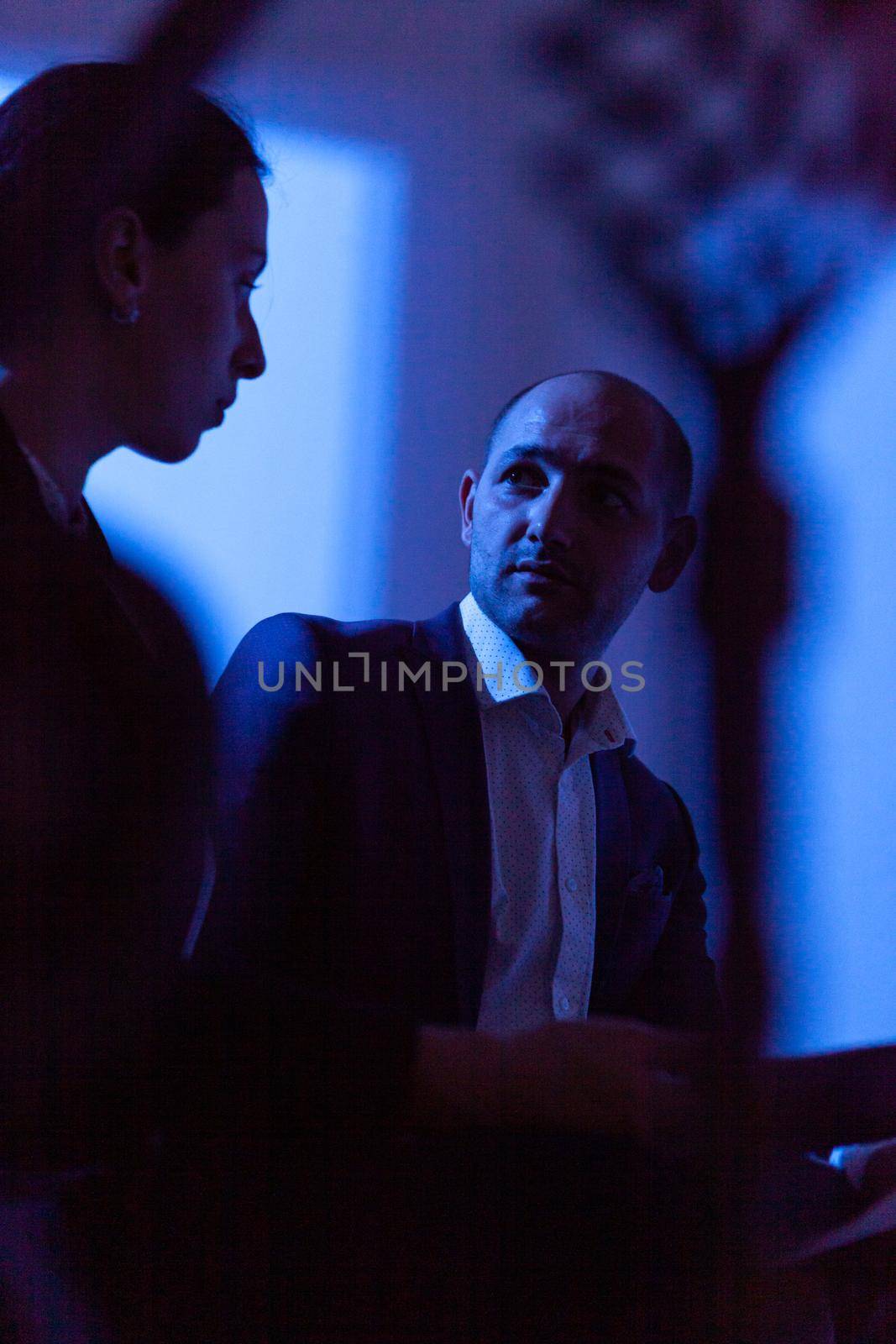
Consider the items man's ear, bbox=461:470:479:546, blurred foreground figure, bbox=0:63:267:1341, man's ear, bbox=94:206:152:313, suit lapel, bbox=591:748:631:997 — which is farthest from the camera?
man's ear, bbox=461:470:479:546

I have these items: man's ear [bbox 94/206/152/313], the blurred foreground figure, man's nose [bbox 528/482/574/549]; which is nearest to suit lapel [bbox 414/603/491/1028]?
man's nose [bbox 528/482/574/549]

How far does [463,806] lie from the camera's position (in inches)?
34.5

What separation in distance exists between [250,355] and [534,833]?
46 cm

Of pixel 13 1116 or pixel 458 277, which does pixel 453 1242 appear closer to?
pixel 13 1116

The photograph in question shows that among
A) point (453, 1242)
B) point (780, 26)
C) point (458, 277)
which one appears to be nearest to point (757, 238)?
point (780, 26)

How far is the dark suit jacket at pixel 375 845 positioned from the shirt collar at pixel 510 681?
0.02 m

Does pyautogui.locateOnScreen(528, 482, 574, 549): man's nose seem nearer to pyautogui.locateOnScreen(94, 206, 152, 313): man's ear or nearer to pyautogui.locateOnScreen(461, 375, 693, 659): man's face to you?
pyautogui.locateOnScreen(461, 375, 693, 659): man's face

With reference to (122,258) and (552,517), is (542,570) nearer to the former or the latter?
(552,517)

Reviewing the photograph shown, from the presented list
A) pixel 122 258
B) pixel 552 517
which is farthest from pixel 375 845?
pixel 122 258

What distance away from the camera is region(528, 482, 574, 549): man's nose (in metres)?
0.96

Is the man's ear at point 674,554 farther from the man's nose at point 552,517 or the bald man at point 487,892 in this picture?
the man's nose at point 552,517

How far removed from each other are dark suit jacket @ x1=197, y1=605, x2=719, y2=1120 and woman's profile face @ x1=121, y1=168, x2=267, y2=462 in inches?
9.7

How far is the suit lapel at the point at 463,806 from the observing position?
2.77ft

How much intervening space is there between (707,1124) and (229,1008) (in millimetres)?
238
